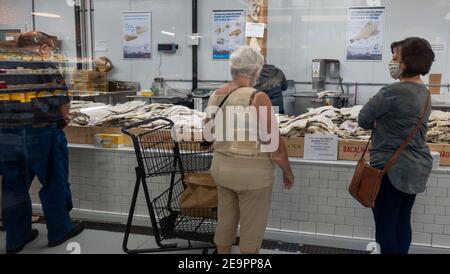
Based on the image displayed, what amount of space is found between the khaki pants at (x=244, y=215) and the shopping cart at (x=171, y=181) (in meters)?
0.37

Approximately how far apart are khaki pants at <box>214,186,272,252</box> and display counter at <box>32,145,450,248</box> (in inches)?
37.5

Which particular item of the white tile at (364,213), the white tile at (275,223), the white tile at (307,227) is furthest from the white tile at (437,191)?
the white tile at (275,223)

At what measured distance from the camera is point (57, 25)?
15.1ft

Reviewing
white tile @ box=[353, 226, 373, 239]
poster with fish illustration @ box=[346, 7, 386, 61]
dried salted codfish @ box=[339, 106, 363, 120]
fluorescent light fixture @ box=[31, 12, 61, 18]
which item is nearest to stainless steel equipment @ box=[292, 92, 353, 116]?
poster with fish illustration @ box=[346, 7, 386, 61]

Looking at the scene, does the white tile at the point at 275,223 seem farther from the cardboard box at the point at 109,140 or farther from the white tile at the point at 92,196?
the white tile at the point at 92,196

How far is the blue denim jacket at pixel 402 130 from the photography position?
248 cm

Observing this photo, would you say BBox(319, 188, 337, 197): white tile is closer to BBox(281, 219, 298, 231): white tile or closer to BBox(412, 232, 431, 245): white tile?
BBox(281, 219, 298, 231): white tile

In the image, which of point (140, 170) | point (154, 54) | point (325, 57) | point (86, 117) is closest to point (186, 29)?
point (154, 54)

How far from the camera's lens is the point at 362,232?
345 cm

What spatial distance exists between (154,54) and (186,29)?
78 centimetres

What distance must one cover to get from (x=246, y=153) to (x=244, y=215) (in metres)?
0.39

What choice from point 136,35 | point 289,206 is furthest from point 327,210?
point 136,35

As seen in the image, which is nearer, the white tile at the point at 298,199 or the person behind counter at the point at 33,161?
the person behind counter at the point at 33,161

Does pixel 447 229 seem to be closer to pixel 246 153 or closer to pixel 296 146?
pixel 296 146
